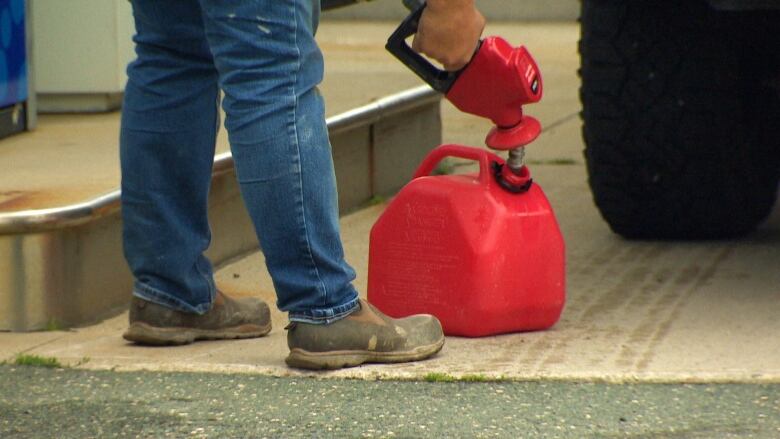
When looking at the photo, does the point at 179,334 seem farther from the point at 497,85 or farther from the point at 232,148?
the point at 497,85

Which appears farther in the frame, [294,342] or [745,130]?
[745,130]

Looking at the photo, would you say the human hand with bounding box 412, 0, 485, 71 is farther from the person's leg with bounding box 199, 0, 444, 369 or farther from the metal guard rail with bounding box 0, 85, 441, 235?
the metal guard rail with bounding box 0, 85, 441, 235

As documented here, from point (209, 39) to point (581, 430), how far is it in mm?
822

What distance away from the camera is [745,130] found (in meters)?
3.39

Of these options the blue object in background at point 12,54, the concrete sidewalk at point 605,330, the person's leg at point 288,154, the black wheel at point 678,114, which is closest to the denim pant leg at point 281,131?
the person's leg at point 288,154

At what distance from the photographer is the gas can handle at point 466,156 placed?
265cm

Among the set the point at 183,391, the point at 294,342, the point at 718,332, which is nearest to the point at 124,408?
the point at 183,391

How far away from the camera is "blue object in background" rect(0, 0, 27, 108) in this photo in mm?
3625

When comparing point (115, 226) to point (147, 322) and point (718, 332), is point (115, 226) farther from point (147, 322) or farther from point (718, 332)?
point (718, 332)

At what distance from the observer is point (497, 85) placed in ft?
8.46

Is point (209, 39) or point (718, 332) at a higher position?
point (209, 39)

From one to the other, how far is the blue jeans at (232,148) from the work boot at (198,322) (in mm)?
20

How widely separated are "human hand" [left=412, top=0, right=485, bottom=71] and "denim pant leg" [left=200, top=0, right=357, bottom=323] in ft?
0.63

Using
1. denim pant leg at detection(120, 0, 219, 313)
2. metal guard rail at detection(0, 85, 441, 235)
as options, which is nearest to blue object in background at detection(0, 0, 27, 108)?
metal guard rail at detection(0, 85, 441, 235)
